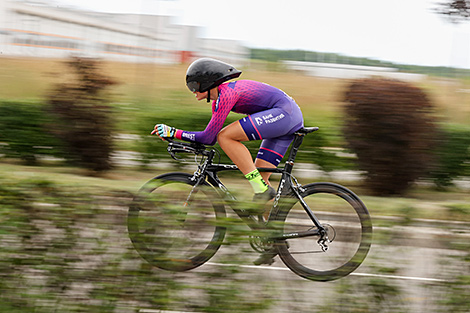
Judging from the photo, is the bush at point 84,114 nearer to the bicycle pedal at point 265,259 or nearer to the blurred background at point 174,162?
the blurred background at point 174,162

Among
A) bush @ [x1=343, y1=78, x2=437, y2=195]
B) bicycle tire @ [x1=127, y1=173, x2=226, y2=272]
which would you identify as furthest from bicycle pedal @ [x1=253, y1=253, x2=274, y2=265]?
bush @ [x1=343, y1=78, x2=437, y2=195]

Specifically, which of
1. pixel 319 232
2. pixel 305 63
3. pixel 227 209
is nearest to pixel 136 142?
pixel 319 232

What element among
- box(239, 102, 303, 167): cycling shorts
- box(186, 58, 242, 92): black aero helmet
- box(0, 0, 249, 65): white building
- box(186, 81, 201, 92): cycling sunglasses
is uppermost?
box(186, 58, 242, 92): black aero helmet

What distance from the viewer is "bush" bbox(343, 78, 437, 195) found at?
782cm

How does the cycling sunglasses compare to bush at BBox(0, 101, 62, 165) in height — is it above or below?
above

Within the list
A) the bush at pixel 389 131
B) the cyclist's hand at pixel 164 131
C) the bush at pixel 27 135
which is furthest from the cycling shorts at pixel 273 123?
the bush at pixel 27 135

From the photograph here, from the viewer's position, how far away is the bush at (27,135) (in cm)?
898

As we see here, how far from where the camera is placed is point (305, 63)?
595 inches

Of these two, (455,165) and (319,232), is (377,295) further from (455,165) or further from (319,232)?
(455,165)

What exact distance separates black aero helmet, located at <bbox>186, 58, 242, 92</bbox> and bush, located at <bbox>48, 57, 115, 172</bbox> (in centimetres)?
470

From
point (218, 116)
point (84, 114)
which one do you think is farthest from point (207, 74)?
point (84, 114)

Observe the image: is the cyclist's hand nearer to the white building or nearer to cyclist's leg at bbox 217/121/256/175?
cyclist's leg at bbox 217/121/256/175

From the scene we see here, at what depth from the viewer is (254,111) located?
14.3 feet

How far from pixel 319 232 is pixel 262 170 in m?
0.84
